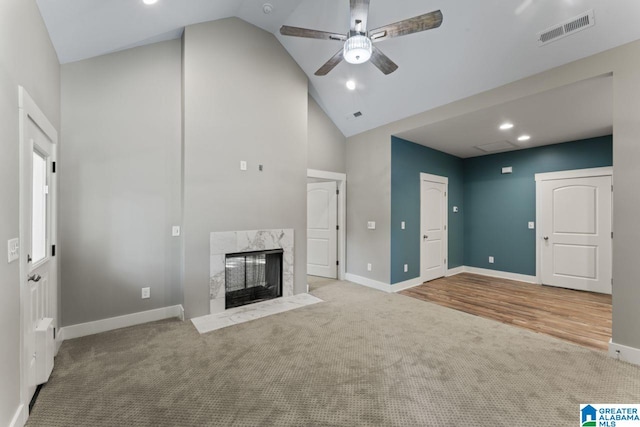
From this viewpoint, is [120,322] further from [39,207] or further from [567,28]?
[567,28]

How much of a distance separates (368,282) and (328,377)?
2.94 m

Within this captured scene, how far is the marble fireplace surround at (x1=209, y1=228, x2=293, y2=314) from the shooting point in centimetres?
357

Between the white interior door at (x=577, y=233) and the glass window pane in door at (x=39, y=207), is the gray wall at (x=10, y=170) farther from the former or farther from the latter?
the white interior door at (x=577, y=233)

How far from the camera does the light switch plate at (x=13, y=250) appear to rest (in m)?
1.60

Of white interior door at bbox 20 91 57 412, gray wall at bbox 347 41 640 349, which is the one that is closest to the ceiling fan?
gray wall at bbox 347 41 640 349

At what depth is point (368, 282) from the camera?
5.04m

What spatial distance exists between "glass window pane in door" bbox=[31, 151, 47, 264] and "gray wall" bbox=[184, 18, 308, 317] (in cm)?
122

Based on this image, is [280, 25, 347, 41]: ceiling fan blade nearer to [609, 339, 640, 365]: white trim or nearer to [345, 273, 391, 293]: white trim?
[345, 273, 391, 293]: white trim

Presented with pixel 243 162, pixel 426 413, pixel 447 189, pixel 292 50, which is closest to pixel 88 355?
pixel 243 162

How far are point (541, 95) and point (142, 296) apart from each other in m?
5.21

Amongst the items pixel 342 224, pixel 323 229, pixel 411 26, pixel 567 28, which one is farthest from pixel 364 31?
pixel 323 229

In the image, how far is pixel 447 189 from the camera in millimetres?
5934

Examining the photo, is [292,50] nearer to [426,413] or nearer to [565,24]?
[565,24]

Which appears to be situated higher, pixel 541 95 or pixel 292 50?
pixel 292 50
